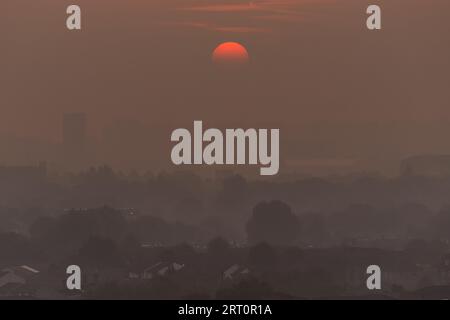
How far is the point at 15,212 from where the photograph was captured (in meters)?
7.28

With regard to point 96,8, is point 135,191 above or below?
below

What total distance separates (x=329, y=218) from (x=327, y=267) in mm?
289

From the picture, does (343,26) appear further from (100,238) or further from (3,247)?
(3,247)

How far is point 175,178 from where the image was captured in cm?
727

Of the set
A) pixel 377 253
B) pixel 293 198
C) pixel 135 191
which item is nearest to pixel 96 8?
pixel 135 191

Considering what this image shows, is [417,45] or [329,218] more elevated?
[417,45]

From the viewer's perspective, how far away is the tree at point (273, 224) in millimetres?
7242

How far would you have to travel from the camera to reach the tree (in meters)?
7.24

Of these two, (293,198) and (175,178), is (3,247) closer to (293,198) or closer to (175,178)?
(175,178)

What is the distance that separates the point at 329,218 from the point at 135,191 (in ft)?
3.78

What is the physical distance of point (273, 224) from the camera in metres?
7.25

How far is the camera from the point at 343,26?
23.9ft
